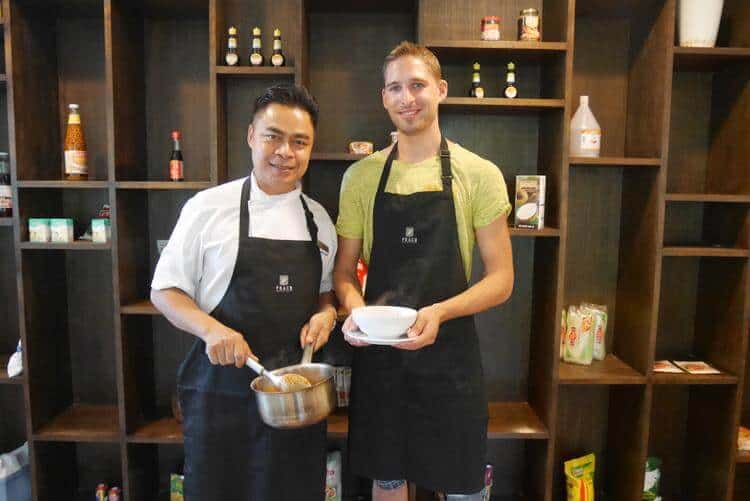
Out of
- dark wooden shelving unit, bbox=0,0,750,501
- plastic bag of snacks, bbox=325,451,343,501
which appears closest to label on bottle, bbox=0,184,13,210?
dark wooden shelving unit, bbox=0,0,750,501

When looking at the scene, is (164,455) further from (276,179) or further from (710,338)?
(710,338)

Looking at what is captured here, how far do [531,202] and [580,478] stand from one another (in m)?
1.23

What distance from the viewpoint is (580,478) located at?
8.11 feet

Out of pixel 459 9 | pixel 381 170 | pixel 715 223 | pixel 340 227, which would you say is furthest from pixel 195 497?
pixel 715 223

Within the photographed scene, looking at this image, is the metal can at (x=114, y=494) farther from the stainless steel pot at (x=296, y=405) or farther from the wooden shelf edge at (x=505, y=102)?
the wooden shelf edge at (x=505, y=102)

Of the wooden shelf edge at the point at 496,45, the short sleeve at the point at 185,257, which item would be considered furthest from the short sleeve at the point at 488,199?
the short sleeve at the point at 185,257

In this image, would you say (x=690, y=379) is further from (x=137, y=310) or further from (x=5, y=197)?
(x=5, y=197)

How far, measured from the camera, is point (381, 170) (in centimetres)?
184

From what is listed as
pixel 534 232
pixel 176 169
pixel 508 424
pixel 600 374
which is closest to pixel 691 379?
pixel 600 374

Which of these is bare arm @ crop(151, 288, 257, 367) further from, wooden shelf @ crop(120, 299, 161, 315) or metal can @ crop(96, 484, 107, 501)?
metal can @ crop(96, 484, 107, 501)

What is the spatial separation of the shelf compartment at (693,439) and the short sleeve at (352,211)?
1685mm

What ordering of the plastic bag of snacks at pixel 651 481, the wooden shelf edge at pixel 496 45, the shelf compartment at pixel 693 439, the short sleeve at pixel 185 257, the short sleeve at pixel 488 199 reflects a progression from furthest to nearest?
the plastic bag of snacks at pixel 651 481 → the shelf compartment at pixel 693 439 → the wooden shelf edge at pixel 496 45 → the short sleeve at pixel 488 199 → the short sleeve at pixel 185 257

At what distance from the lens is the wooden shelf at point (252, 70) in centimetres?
215

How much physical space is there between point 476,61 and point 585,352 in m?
1.30
